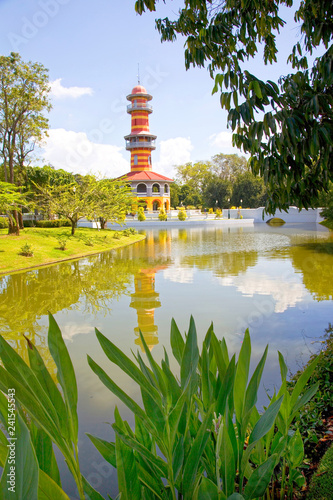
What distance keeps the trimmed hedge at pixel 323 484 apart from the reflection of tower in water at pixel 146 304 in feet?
7.53

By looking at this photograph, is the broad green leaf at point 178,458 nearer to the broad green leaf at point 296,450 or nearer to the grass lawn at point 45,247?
the broad green leaf at point 296,450

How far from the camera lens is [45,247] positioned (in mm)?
14906

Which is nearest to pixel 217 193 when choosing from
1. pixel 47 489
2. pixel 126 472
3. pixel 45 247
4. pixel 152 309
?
pixel 45 247

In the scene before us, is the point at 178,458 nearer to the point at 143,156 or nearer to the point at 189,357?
the point at 189,357

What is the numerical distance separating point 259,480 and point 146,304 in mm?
5870

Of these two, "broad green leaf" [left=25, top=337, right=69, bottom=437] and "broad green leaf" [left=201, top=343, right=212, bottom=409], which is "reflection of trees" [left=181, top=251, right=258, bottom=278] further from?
"broad green leaf" [left=25, top=337, right=69, bottom=437]

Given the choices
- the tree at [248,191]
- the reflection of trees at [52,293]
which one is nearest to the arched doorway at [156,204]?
the tree at [248,191]

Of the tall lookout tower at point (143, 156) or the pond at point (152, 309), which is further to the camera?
the tall lookout tower at point (143, 156)

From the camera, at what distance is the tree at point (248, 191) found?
48.7m

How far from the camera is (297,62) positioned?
4.07 m

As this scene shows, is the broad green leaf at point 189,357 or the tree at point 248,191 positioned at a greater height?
the tree at point 248,191

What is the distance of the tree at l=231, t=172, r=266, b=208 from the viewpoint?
4866 centimetres

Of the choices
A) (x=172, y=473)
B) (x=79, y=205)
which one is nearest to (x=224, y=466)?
(x=172, y=473)

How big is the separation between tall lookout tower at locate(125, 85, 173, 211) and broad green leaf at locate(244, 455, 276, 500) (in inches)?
1638
